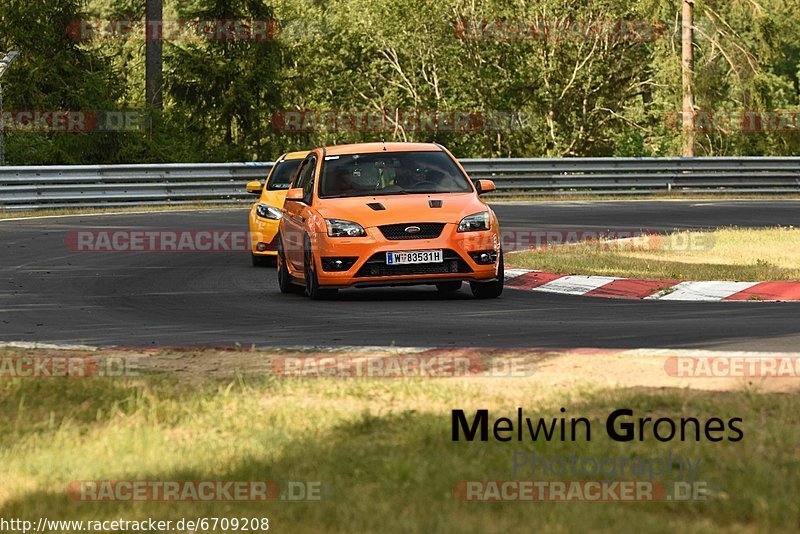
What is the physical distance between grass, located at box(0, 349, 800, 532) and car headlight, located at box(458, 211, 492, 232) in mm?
6063

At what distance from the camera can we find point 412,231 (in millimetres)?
14492

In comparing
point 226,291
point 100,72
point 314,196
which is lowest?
point 226,291

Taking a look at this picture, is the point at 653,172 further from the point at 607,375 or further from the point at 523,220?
the point at 607,375

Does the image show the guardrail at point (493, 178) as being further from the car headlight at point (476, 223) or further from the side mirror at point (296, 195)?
the car headlight at point (476, 223)

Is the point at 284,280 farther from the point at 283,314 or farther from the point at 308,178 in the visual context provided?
the point at 283,314

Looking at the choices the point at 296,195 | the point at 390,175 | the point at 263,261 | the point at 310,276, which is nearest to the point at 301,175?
the point at 296,195

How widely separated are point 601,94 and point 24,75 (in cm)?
2088

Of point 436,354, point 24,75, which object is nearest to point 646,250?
point 436,354

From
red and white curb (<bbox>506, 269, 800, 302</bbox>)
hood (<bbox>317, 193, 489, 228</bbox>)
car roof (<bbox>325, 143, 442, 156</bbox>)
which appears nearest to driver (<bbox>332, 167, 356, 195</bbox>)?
hood (<bbox>317, 193, 489, 228</bbox>)

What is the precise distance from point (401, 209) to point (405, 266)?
62 centimetres

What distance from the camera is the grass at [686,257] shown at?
16.7 m

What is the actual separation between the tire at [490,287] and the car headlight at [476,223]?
42cm

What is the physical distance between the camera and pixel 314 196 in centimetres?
1550

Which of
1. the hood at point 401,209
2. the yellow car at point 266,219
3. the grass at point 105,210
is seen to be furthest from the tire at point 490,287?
the grass at point 105,210
